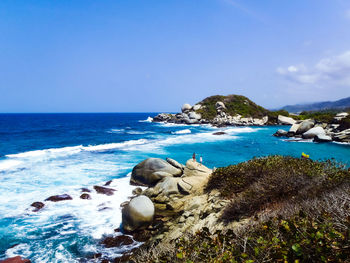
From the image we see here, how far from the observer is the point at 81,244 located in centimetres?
934

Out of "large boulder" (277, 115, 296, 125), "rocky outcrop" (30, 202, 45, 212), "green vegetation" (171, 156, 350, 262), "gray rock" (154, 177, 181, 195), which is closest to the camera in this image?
"green vegetation" (171, 156, 350, 262)

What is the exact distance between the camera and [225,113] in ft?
268

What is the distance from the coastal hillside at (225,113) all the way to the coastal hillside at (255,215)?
59.6 metres

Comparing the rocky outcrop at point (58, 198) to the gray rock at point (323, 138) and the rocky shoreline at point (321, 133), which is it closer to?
the gray rock at point (323, 138)

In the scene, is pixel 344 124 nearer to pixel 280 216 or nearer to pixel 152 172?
pixel 152 172

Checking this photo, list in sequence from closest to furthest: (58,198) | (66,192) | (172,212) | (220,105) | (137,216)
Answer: (137,216) → (172,212) → (58,198) → (66,192) → (220,105)

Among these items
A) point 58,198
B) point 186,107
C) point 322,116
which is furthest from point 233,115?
point 58,198

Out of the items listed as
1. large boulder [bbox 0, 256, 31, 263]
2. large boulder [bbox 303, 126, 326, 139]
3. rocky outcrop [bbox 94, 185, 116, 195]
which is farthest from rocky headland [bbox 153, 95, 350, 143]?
large boulder [bbox 0, 256, 31, 263]

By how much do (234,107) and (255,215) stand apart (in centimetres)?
8428

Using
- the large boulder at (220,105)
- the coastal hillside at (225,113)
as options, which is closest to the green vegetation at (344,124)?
the coastal hillside at (225,113)

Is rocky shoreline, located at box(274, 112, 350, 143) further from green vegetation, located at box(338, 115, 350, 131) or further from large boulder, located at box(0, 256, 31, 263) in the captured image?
large boulder, located at box(0, 256, 31, 263)

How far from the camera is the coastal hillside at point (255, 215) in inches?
119

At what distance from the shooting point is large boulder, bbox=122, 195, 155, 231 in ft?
33.3

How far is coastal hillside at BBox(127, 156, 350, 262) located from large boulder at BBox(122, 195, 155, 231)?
0.36 meters
